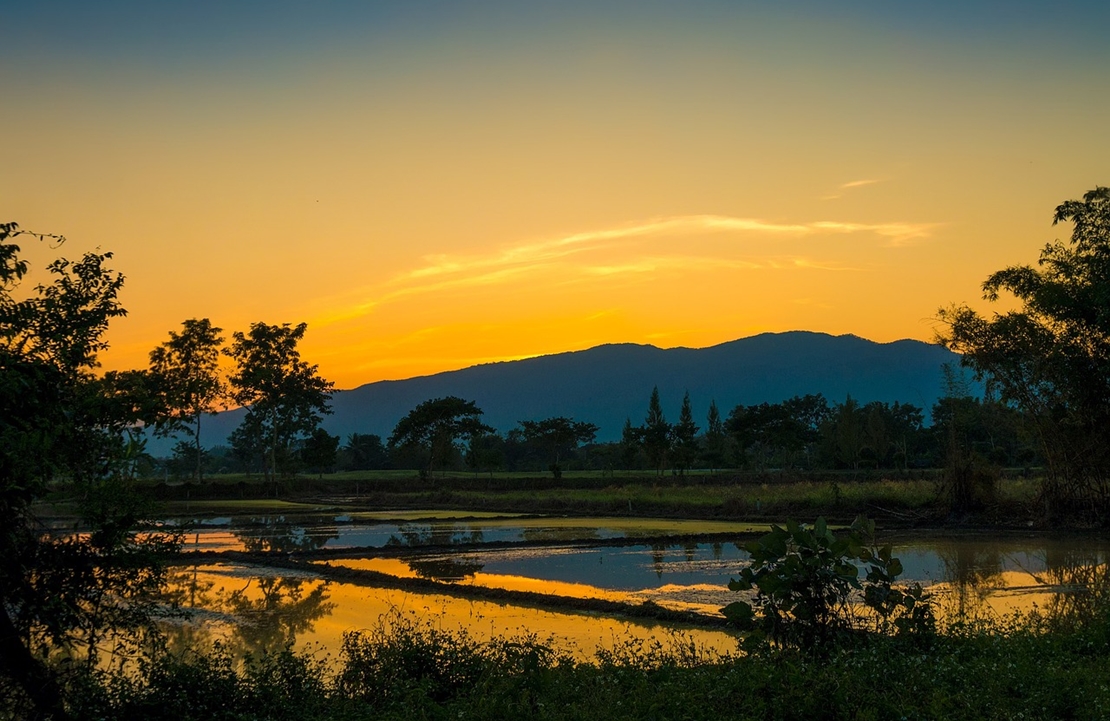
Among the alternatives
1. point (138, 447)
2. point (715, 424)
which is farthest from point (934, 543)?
point (715, 424)

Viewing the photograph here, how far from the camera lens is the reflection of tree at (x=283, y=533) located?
98.3 ft

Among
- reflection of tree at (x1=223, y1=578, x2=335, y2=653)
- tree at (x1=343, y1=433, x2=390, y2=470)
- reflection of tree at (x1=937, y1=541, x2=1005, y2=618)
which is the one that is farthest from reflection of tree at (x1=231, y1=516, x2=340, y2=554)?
tree at (x1=343, y1=433, x2=390, y2=470)

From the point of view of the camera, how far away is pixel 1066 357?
2897 centimetres

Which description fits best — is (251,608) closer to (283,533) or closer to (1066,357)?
(283,533)

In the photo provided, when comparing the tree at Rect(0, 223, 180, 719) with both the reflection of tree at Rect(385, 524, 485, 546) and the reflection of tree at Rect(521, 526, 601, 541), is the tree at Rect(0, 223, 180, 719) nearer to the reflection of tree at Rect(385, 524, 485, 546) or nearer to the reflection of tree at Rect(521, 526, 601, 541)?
the reflection of tree at Rect(385, 524, 485, 546)

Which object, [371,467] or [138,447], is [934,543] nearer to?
[138,447]

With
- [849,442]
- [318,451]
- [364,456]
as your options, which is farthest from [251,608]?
[364,456]

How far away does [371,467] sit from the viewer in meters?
129

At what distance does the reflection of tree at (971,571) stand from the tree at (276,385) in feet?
193

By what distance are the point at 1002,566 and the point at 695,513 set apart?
65.5 ft

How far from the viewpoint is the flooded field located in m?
14.8

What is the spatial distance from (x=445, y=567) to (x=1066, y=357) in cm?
2215

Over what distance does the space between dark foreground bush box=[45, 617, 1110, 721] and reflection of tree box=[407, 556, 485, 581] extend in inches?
491

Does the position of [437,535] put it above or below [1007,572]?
below
